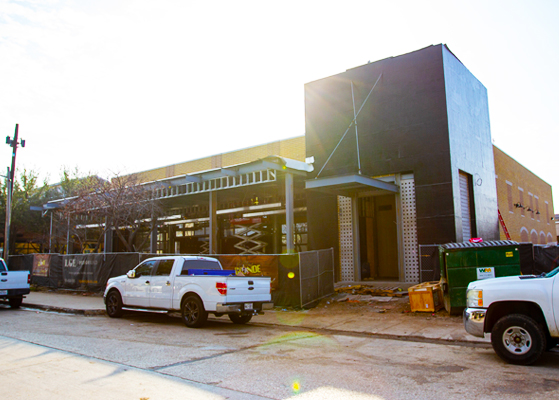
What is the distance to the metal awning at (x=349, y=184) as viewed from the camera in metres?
14.7

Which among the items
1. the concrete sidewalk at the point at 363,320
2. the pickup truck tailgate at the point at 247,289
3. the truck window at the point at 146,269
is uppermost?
the truck window at the point at 146,269

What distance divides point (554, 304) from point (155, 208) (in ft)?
61.6

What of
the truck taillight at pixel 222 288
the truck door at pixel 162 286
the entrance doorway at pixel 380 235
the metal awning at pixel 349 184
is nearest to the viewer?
the truck taillight at pixel 222 288

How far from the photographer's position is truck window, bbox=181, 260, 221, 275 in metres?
11.6

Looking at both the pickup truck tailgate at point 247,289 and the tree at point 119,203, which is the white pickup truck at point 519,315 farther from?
the tree at point 119,203

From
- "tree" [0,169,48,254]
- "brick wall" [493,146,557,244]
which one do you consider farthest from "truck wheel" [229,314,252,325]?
"tree" [0,169,48,254]

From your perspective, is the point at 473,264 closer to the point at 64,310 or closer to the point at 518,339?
the point at 518,339

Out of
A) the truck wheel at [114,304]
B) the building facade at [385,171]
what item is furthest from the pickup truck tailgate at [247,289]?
the building facade at [385,171]

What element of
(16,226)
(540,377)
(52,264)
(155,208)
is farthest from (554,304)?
(16,226)

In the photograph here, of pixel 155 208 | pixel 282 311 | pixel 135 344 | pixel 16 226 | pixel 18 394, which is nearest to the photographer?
pixel 18 394

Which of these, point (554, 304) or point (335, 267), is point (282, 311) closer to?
point (335, 267)

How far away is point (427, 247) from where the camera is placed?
15.3 m

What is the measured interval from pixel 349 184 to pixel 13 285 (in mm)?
12612

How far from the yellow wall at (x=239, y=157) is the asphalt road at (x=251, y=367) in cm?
1571
